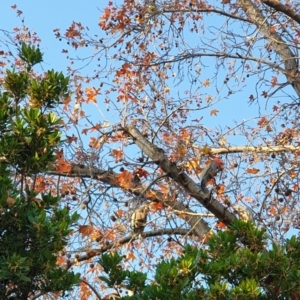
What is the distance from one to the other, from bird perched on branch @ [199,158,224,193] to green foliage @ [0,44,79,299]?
2.88 metres

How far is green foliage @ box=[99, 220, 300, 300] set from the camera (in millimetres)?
3748

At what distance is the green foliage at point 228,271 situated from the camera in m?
3.75

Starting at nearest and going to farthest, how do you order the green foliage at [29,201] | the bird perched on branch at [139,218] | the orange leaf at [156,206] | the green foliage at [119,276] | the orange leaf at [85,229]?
Answer: the green foliage at [29,201] → the green foliage at [119,276] → the orange leaf at [85,229] → the bird perched on branch at [139,218] → the orange leaf at [156,206]

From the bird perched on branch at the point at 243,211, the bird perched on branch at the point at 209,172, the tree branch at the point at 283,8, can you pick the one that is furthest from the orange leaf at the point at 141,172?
the tree branch at the point at 283,8

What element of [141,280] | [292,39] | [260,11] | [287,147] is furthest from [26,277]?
[260,11]

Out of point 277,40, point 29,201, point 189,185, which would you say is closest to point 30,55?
point 29,201

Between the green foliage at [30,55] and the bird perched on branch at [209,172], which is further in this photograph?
the bird perched on branch at [209,172]

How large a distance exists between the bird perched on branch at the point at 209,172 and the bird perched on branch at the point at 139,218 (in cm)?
65

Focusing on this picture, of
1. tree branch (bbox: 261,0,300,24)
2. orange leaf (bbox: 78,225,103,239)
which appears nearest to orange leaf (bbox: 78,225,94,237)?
orange leaf (bbox: 78,225,103,239)

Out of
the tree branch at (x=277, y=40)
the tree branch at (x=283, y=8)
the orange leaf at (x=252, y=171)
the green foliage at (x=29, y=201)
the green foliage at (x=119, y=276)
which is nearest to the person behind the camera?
the green foliage at (x=29, y=201)

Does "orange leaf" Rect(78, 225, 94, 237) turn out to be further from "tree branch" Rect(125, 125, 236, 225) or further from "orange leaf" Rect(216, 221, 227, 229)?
"orange leaf" Rect(216, 221, 227, 229)

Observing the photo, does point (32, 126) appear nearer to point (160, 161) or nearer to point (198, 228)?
point (160, 161)

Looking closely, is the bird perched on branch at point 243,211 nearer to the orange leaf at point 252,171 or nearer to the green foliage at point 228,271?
the orange leaf at point 252,171

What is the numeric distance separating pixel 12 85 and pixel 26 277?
1.34 meters
